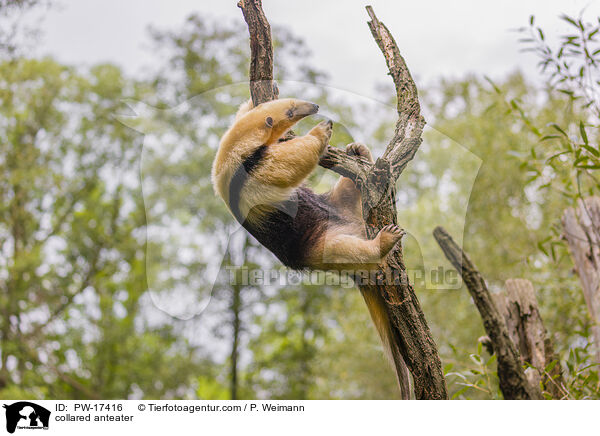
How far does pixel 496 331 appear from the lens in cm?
207

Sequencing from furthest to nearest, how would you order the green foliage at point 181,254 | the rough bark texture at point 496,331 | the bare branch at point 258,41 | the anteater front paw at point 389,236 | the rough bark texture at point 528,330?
the green foliage at point 181,254, the rough bark texture at point 528,330, the rough bark texture at point 496,331, the bare branch at point 258,41, the anteater front paw at point 389,236

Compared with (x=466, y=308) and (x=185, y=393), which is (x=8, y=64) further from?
(x=466, y=308)

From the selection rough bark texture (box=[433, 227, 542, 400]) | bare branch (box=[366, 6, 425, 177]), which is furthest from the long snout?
rough bark texture (box=[433, 227, 542, 400])

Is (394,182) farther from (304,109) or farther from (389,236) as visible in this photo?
(304,109)

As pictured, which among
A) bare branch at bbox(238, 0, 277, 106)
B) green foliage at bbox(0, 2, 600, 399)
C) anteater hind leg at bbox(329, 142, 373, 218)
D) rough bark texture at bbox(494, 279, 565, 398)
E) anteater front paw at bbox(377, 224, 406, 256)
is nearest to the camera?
anteater front paw at bbox(377, 224, 406, 256)

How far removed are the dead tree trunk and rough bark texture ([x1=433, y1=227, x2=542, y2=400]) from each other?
0.53 metres

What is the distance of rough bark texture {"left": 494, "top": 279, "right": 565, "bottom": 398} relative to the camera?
86.6 inches

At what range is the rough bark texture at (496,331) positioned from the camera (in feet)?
6.75

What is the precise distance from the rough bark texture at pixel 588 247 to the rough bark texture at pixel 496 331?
0.43 m

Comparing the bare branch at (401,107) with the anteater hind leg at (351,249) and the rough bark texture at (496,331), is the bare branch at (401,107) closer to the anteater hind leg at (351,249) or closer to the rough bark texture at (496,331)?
the anteater hind leg at (351,249)

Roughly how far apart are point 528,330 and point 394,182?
119 centimetres

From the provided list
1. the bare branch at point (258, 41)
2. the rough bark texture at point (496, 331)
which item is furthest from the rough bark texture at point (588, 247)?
the bare branch at point (258, 41)

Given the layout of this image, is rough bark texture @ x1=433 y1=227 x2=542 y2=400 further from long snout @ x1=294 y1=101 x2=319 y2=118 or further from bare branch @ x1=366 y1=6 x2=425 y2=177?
long snout @ x1=294 y1=101 x2=319 y2=118
